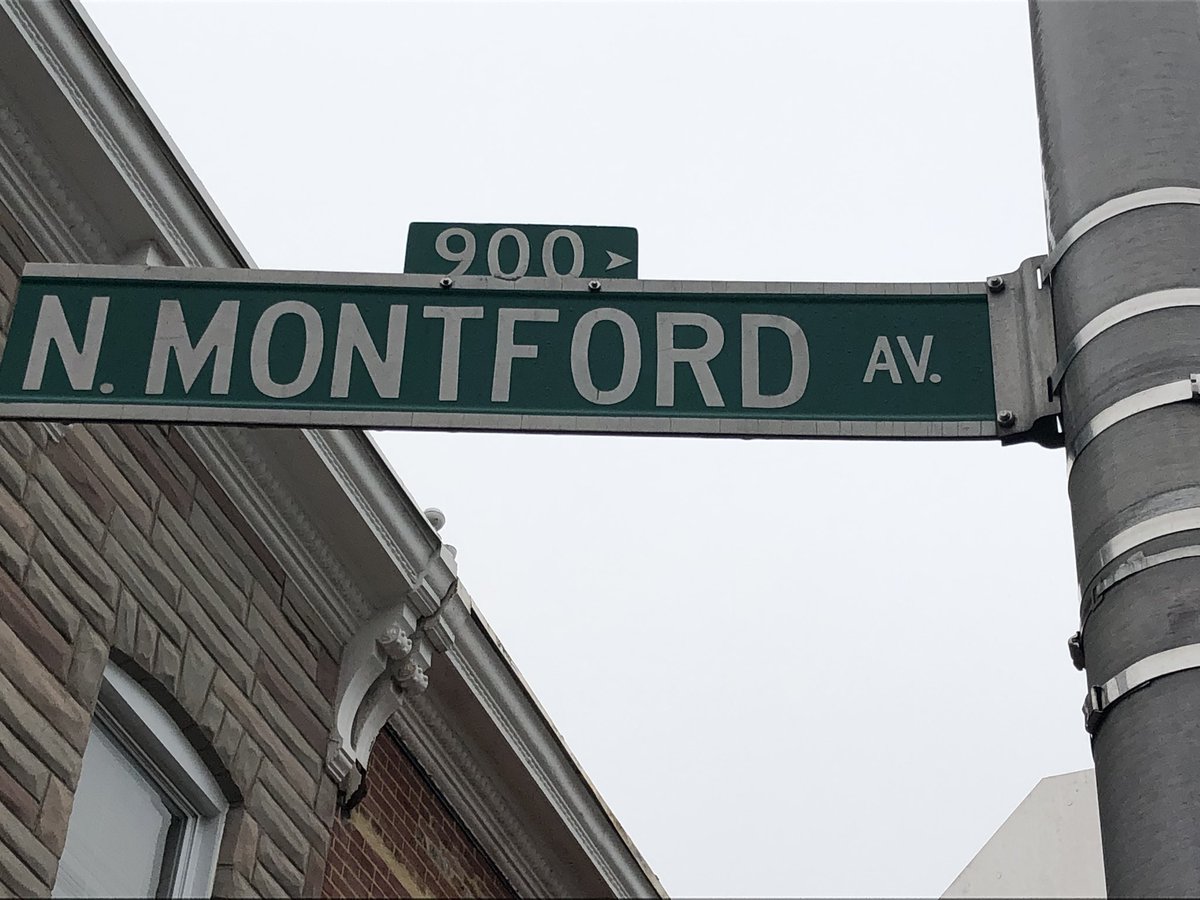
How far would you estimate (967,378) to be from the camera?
3066 mm

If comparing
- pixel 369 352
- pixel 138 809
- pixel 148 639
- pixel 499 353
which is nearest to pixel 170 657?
pixel 148 639

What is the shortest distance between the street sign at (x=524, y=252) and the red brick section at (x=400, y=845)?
555 cm

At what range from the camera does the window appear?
6875mm

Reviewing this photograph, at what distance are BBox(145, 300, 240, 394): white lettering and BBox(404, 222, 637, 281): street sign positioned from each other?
0.39 m

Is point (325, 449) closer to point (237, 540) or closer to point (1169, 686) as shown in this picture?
point (237, 540)

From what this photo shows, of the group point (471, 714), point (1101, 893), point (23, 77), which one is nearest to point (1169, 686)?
point (23, 77)

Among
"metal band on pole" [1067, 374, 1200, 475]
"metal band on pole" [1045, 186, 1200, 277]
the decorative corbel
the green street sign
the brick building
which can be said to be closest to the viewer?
"metal band on pole" [1067, 374, 1200, 475]

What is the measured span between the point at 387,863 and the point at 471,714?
41.6 inches

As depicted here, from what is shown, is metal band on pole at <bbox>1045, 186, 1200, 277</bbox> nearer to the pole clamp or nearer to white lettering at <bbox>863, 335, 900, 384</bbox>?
white lettering at <bbox>863, 335, 900, 384</bbox>

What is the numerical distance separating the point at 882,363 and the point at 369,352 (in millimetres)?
988

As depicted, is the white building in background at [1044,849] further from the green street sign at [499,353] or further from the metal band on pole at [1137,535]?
the metal band on pole at [1137,535]

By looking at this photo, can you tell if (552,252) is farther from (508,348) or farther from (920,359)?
(920,359)

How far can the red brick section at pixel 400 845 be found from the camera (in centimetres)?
858

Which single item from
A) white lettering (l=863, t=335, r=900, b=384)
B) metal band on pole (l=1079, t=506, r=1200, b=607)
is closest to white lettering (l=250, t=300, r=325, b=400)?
white lettering (l=863, t=335, r=900, b=384)
